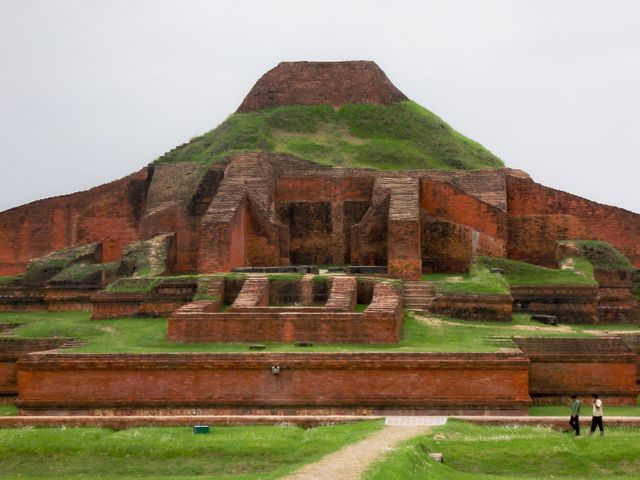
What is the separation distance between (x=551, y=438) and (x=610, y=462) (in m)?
0.80

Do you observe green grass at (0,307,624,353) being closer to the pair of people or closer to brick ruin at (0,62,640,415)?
brick ruin at (0,62,640,415)

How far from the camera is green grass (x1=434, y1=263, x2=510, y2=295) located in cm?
1606

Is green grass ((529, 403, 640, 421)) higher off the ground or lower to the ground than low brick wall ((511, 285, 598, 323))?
lower

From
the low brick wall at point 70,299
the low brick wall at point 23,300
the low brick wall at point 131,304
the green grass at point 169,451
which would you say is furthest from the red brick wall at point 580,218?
the green grass at point 169,451

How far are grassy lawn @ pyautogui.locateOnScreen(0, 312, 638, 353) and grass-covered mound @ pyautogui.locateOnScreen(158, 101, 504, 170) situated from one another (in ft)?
25.5

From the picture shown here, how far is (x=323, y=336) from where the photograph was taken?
14.4 metres

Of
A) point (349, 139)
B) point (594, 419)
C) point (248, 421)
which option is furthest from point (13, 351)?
point (349, 139)

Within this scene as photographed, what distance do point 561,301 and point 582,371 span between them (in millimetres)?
3751

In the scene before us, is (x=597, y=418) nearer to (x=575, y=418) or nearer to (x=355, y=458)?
(x=575, y=418)

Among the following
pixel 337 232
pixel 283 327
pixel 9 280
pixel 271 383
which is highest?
pixel 337 232

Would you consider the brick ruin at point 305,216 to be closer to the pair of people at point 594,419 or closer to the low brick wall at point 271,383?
the low brick wall at point 271,383

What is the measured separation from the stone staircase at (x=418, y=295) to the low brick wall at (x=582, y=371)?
273cm

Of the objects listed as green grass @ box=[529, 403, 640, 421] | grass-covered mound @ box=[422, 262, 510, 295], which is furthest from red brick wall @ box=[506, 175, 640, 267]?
green grass @ box=[529, 403, 640, 421]

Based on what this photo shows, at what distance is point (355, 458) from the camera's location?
9.55 meters
